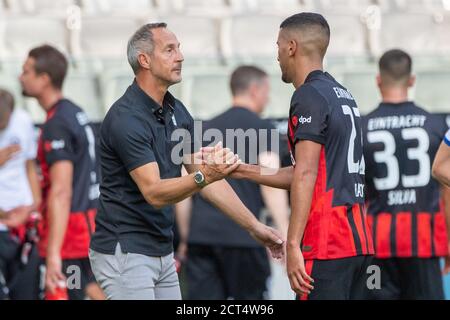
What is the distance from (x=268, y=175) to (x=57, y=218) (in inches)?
88.7

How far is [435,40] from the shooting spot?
11.9 m

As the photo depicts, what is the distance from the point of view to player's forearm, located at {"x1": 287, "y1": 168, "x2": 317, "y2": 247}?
5262 millimetres

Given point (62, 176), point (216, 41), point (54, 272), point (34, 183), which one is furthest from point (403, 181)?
point (216, 41)

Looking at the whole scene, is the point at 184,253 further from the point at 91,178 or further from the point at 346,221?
the point at 346,221

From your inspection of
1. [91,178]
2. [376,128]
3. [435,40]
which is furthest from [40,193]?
[435,40]

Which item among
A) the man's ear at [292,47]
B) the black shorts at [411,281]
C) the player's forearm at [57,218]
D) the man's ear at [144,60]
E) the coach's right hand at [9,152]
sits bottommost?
the black shorts at [411,281]

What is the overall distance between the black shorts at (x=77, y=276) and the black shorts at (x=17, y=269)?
80 cm

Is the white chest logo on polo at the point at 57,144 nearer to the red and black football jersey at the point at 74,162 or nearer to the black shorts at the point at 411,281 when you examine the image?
the red and black football jersey at the point at 74,162

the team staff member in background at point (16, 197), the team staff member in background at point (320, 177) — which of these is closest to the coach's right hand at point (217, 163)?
the team staff member in background at point (320, 177)

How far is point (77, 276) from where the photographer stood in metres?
7.55

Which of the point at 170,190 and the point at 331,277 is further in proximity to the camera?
the point at 331,277

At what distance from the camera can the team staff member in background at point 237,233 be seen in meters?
8.19

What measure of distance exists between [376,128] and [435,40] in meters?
4.68

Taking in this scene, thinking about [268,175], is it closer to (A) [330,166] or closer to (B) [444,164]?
(A) [330,166]
